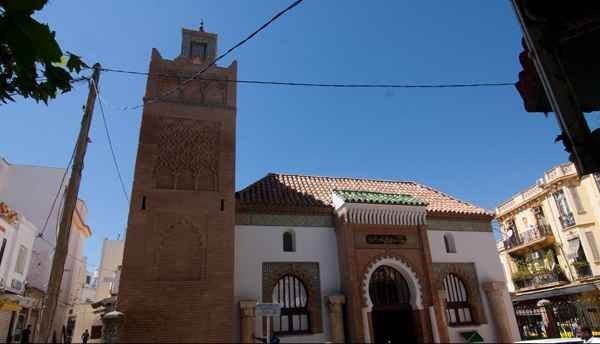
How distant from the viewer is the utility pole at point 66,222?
213 inches

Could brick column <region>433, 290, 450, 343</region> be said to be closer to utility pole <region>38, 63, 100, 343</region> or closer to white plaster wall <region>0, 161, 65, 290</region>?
utility pole <region>38, 63, 100, 343</region>

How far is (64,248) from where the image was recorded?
19.4ft

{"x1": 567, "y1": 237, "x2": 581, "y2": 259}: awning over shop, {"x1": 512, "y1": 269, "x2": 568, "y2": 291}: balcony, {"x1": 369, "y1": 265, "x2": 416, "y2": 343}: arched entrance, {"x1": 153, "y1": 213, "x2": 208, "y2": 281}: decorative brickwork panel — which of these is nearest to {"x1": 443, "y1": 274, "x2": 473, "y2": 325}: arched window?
{"x1": 369, "y1": 265, "x2": 416, "y2": 343}: arched entrance

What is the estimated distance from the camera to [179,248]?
406 inches

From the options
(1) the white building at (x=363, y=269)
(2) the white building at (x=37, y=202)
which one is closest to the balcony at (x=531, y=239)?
(1) the white building at (x=363, y=269)

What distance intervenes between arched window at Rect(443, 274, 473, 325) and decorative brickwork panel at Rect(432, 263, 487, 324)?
0.13 m

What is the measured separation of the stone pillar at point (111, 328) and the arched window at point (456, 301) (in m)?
10.1

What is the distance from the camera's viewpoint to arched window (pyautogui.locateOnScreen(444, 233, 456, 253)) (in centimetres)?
1380

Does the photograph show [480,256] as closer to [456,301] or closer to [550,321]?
[456,301]

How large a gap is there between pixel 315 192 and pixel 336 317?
468cm

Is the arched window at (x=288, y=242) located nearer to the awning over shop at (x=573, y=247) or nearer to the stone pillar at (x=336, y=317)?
the stone pillar at (x=336, y=317)

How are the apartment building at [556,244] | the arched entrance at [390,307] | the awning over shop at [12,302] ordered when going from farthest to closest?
the apartment building at [556,244]
the awning over shop at [12,302]
the arched entrance at [390,307]

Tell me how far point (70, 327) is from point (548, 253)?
116ft

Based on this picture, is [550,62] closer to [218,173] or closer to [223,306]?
[223,306]
